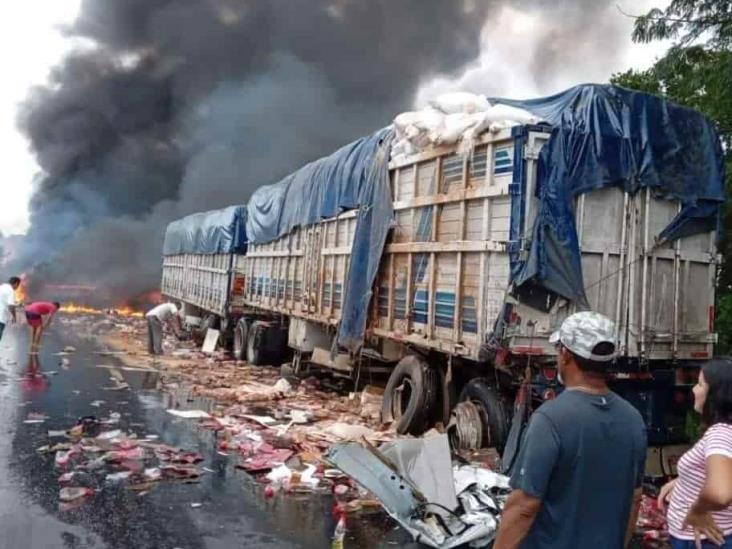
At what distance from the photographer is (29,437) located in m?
7.23

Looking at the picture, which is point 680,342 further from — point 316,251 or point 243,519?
point 316,251

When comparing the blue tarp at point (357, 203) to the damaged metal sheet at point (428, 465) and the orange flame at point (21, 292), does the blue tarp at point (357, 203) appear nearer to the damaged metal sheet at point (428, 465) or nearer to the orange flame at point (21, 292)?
the damaged metal sheet at point (428, 465)

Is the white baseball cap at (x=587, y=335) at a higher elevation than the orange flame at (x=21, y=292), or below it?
higher

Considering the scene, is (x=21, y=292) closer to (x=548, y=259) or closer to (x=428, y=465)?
(x=428, y=465)

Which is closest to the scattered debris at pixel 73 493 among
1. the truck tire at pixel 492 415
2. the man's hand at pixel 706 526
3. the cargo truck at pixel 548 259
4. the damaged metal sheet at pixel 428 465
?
the damaged metal sheet at pixel 428 465

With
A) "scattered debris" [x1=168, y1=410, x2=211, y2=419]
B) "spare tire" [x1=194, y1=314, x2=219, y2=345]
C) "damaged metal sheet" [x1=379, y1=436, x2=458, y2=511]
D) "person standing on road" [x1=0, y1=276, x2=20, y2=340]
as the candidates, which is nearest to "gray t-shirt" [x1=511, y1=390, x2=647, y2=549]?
"damaged metal sheet" [x1=379, y1=436, x2=458, y2=511]

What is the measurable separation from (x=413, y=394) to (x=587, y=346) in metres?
5.13

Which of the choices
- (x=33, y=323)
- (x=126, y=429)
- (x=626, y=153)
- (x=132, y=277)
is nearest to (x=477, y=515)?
(x=626, y=153)

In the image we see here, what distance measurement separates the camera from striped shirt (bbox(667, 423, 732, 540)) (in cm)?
260

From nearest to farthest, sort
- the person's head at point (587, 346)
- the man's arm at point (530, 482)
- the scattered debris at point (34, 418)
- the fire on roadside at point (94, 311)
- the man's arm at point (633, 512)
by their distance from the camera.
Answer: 1. the man's arm at point (530, 482)
2. the person's head at point (587, 346)
3. the man's arm at point (633, 512)
4. the scattered debris at point (34, 418)
5. the fire on roadside at point (94, 311)

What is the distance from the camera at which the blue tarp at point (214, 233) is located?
54.5ft

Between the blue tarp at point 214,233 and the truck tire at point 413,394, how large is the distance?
9452 mm

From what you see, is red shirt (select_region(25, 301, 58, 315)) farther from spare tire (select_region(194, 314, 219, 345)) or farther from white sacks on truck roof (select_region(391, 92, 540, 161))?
white sacks on truck roof (select_region(391, 92, 540, 161))

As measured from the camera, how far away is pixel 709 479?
2533 mm
